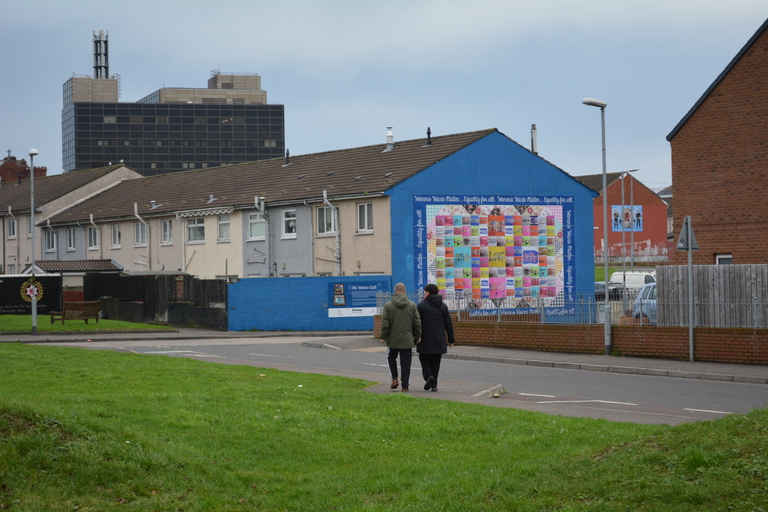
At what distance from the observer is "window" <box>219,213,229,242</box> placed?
44406mm

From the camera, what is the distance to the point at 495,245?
3884cm

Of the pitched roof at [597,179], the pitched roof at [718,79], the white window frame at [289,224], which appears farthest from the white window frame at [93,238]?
the pitched roof at [597,179]

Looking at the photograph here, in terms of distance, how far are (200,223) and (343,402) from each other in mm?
35753

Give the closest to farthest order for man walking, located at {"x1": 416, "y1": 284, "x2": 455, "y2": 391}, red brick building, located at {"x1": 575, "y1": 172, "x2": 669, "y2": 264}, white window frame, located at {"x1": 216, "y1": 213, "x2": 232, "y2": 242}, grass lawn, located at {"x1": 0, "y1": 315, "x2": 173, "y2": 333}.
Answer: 1. man walking, located at {"x1": 416, "y1": 284, "x2": 455, "y2": 391}
2. grass lawn, located at {"x1": 0, "y1": 315, "x2": 173, "y2": 333}
3. white window frame, located at {"x1": 216, "y1": 213, "x2": 232, "y2": 242}
4. red brick building, located at {"x1": 575, "y1": 172, "x2": 669, "y2": 264}

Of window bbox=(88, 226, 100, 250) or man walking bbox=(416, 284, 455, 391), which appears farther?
window bbox=(88, 226, 100, 250)

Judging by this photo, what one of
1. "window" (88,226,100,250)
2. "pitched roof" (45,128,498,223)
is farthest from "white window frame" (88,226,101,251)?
"pitched roof" (45,128,498,223)

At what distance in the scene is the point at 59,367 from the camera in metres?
14.9

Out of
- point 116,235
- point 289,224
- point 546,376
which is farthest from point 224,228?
point 546,376

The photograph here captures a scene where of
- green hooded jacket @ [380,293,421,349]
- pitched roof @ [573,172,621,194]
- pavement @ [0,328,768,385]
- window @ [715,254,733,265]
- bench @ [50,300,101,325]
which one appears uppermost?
pitched roof @ [573,172,621,194]

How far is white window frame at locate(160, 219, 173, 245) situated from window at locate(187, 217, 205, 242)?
1772 millimetres

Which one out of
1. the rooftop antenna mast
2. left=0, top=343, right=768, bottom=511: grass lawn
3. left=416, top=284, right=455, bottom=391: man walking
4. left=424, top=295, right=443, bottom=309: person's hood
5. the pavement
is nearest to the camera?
left=0, top=343, right=768, bottom=511: grass lawn

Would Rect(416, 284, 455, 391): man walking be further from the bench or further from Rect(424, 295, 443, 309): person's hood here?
the bench

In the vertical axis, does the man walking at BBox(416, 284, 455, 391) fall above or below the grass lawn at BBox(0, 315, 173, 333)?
above

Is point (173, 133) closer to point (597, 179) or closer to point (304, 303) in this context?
point (597, 179)
